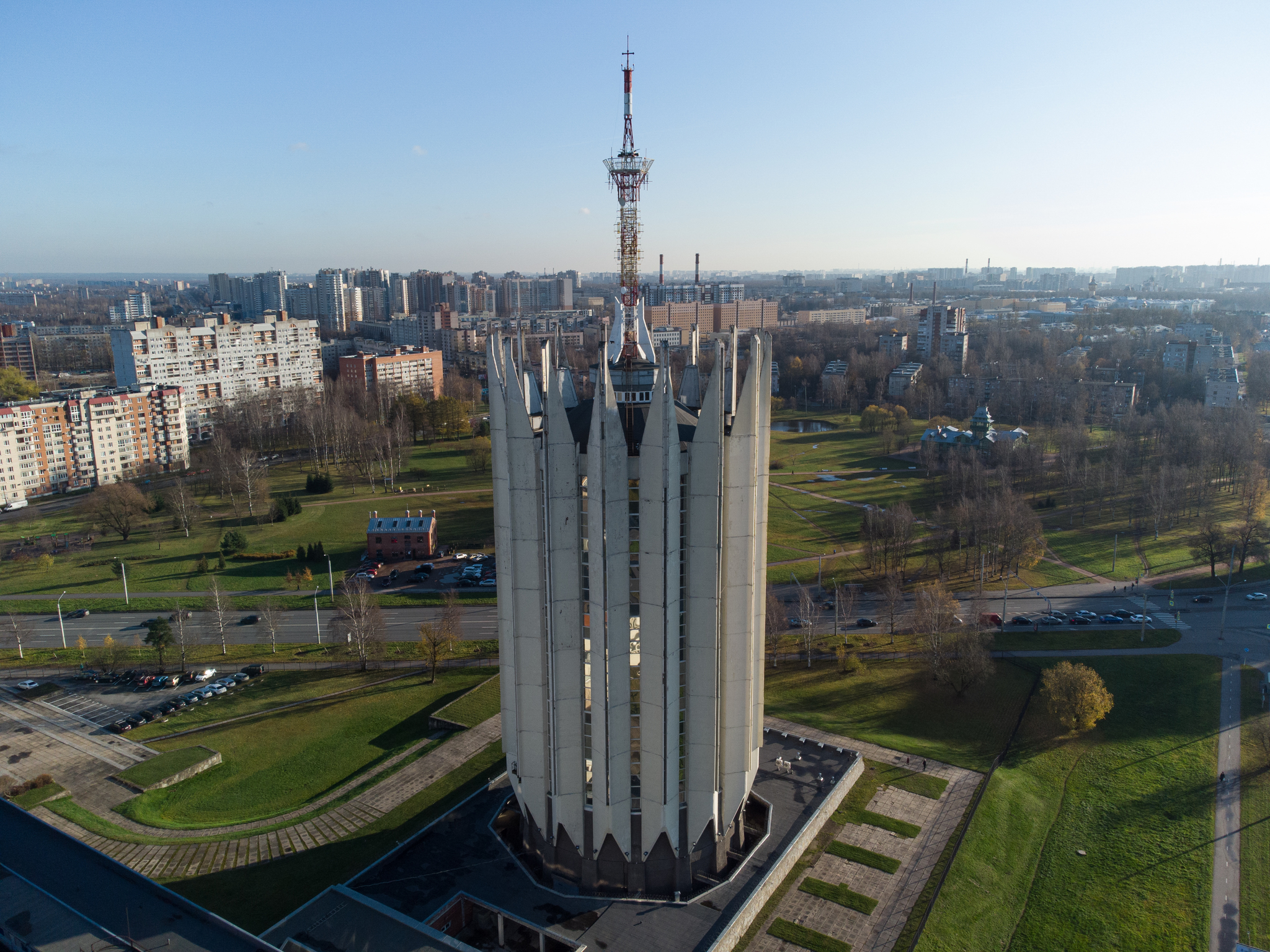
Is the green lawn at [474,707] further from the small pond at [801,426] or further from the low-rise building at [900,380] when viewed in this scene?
the low-rise building at [900,380]

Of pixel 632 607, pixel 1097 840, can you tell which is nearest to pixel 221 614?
pixel 632 607

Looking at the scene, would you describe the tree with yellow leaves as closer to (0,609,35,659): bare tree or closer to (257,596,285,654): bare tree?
(257,596,285,654): bare tree

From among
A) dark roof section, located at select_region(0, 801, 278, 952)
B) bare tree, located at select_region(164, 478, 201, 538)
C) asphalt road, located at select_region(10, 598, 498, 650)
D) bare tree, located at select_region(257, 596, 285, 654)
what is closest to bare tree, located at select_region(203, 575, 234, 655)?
asphalt road, located at select_region(10, 598, 498, 650)

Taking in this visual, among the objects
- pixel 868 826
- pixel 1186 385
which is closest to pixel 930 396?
pixel 1186 385

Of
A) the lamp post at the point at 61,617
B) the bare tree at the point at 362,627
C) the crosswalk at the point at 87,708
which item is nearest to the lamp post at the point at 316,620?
the bare tree at the point at 362,627

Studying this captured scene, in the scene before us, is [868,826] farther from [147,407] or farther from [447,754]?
[147,407]

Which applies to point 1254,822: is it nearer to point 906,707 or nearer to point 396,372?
point 906,707
